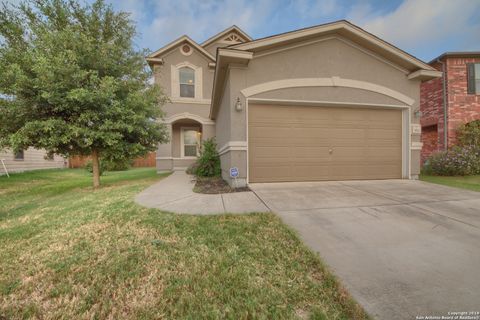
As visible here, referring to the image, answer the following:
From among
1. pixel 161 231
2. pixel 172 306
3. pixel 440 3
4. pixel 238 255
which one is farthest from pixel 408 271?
pixel 440 3

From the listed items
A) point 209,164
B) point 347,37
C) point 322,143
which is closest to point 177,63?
point 209,164

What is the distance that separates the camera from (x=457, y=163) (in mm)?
7461

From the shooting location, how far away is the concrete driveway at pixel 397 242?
1589 millimetres

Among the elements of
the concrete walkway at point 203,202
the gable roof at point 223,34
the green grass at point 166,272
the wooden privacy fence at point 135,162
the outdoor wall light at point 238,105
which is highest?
the gable roof at point 223,34

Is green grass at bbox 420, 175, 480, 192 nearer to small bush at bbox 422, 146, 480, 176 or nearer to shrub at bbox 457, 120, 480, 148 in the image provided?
small bush at bbox 422, 146, 480, 176

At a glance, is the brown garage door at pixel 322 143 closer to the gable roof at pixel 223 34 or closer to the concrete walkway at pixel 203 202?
the concrete walkway at pixel 203 202

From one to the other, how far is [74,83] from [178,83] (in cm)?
623

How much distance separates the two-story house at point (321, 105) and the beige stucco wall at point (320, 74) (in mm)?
28

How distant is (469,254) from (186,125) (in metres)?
11.8

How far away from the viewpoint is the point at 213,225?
115 inches

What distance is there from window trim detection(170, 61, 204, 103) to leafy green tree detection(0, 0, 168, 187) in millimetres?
3827

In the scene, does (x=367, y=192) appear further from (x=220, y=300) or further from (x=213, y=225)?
(x=220, y=300)

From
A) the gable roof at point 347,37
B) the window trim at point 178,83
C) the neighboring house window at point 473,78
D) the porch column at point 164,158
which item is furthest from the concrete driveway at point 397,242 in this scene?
the neighboring house window at point 473,78

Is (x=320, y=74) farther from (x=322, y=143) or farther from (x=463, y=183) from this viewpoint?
(x=463, y=183)
